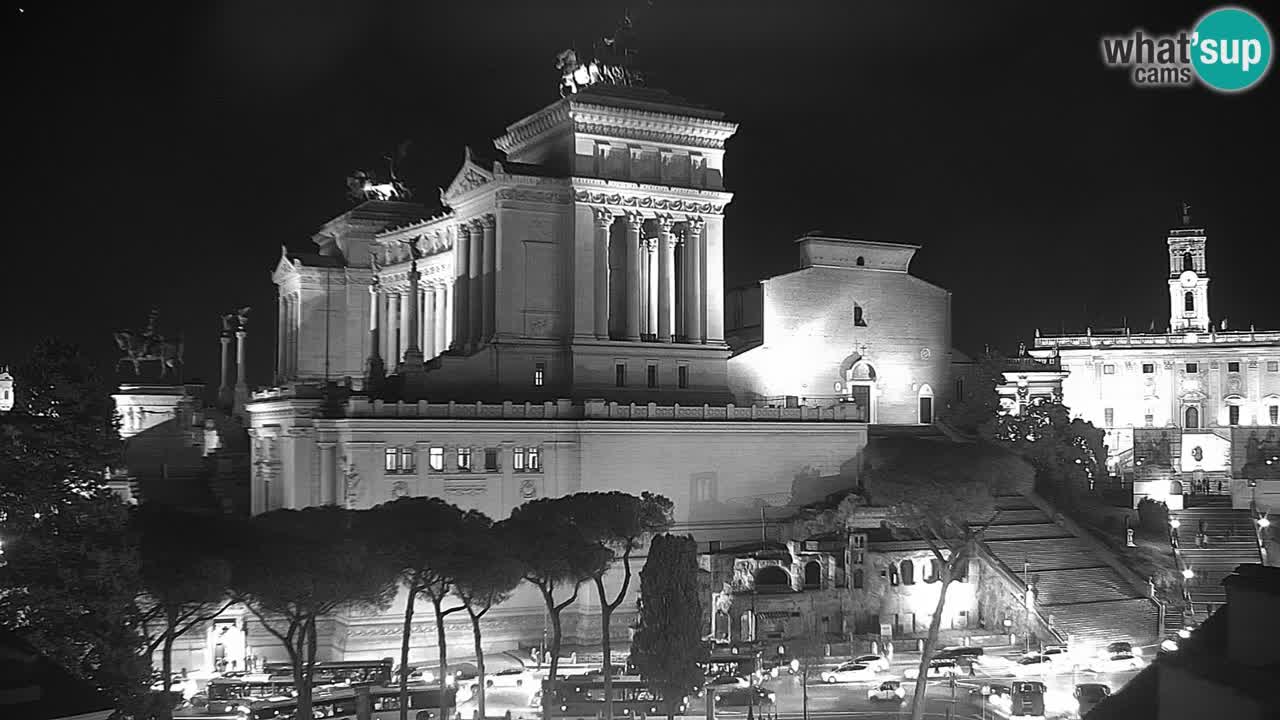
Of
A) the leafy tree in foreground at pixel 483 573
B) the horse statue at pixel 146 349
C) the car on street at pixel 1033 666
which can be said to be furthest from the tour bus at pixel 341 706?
the horse statue at pixel 146 349

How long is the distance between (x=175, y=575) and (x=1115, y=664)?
41.6m

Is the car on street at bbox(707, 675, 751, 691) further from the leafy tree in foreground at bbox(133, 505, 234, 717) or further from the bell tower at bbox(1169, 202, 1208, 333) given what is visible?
the bell tower at bbox(1169, 202, 1208, 333)

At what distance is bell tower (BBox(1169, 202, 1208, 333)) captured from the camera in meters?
121

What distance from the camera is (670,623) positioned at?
4766cm

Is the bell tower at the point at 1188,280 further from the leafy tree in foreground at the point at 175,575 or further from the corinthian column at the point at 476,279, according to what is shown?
the leafy tree in foreground at the point at 175,575

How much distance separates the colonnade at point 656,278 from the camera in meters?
75.8

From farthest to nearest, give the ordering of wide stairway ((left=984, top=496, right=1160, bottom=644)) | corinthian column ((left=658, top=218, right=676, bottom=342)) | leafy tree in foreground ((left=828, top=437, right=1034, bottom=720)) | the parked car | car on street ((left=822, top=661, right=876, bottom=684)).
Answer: corinthian column ((left=658, top=218, right=676, bottom=342))
wide stairway ((left=984, top=496, right=1160, bottom=644))
leafy tree in foreground ((left=828, top=437, right=1034, bottom=720))
the parked car
car on street ((left=822, top=661, right=876, bottom=684))

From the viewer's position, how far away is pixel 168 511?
159 feet

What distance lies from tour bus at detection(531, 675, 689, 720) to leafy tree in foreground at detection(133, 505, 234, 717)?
13449 millimetres

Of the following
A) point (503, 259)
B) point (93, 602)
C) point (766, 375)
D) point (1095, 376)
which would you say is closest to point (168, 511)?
point (93, 602)

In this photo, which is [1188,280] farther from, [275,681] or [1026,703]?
[275,681]

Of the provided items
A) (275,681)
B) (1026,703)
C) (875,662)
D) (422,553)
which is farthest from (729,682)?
(275,681)

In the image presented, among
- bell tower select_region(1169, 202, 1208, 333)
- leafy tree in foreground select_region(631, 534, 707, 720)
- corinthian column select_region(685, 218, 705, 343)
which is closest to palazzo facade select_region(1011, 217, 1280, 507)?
bell tower select_region(1169, 202, 1208, 333)

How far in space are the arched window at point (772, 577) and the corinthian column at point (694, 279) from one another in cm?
1777
